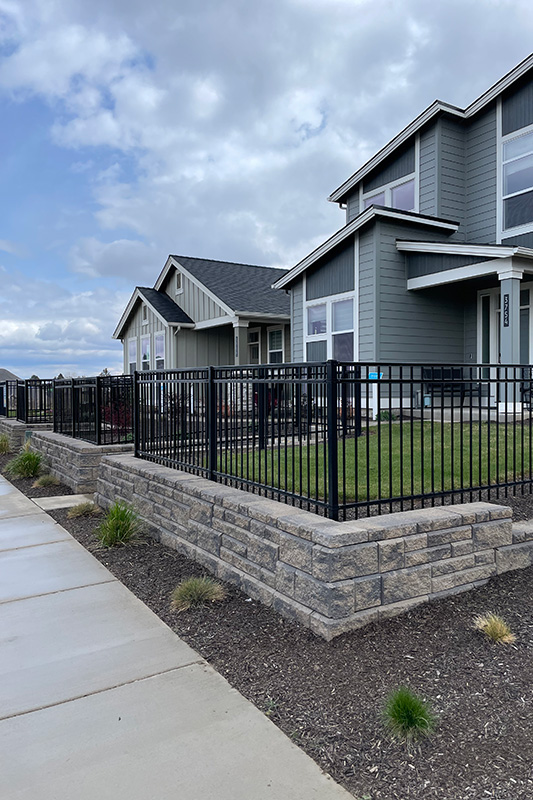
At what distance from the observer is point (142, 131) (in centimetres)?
1297

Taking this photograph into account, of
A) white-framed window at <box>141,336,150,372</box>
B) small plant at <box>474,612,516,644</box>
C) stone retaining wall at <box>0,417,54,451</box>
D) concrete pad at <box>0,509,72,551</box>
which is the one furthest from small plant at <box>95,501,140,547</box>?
white-framed window at <box>141,336,150,372</box>

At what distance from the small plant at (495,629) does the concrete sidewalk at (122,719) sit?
1398 millimetres

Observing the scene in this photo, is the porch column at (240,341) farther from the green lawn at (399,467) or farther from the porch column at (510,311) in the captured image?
the green lawn at (399,467)

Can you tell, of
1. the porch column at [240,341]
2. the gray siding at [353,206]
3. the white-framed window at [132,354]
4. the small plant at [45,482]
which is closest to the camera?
the small plant at [45,482]

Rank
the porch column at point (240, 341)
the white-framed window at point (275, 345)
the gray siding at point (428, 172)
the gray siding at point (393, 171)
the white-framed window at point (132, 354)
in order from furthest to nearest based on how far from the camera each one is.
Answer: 1. the white-framed window at point (132, 354)
2. the white-framed window at point (275, 345)
3. the porch column at point (240, 341)
4. the gray siding at point (393, 171)
5. the gray siding at point (428, 172)

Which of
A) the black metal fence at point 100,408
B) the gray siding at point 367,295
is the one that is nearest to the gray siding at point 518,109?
the gray siding at point 367,295

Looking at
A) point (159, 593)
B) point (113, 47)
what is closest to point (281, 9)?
point (113, 47)

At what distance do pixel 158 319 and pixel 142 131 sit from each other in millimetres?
6397

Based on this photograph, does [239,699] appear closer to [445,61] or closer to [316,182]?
[445,61]

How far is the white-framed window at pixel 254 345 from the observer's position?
17859mm

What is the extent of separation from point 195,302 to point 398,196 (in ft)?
23.2

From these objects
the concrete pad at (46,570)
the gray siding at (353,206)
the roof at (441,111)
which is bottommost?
the concrete pad at (46,570)

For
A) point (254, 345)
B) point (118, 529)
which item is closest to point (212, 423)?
point (118, 529)

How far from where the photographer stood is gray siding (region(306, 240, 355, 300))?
39.1 feet
